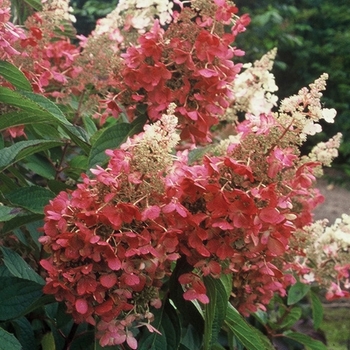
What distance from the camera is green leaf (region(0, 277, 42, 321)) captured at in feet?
3.84

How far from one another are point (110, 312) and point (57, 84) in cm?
81

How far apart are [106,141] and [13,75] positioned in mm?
220

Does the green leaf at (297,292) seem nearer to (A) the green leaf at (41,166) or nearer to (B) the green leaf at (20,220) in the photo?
(A) the green leaf at (41,166)

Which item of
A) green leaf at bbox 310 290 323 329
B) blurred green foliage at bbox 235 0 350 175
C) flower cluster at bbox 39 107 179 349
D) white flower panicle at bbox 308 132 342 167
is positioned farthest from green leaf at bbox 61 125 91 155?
blurred green foliage at bbox 235 0 350 175

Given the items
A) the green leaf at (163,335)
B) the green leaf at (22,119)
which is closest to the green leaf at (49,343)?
the green leaf at (163,335)

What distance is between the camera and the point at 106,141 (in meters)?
1.36

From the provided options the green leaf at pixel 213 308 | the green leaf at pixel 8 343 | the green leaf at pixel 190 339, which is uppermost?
the green leaf at pixel 213 308

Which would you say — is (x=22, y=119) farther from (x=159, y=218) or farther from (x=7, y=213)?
(x=159, y=218)

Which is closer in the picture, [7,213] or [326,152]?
[7,213]

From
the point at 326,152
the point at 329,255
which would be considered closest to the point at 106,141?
the point at 326,152

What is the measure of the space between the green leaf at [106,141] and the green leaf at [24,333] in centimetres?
31

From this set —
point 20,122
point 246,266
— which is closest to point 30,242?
point 20,122

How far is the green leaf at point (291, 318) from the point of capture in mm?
2091

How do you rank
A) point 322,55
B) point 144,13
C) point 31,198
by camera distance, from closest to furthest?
1. point 31,198
2. point 144,13
3. point 322,55
